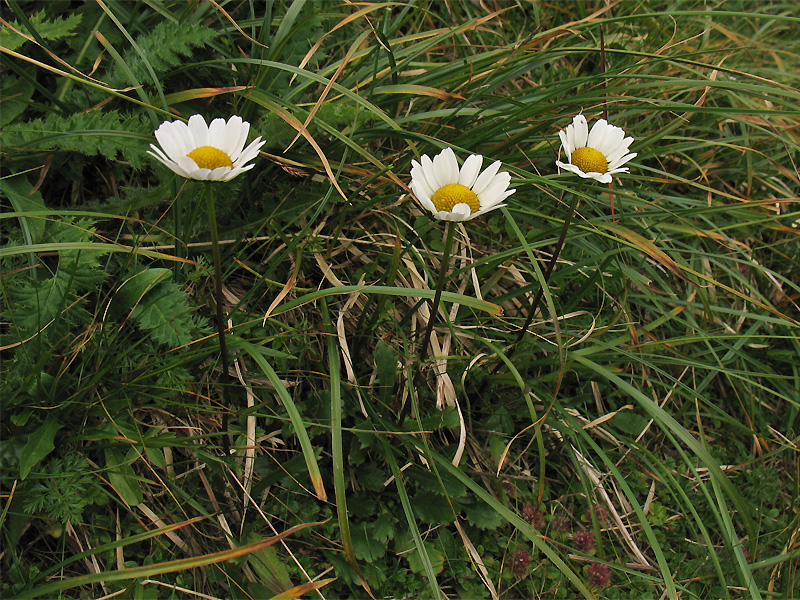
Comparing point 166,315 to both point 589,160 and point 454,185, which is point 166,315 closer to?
point 454,185

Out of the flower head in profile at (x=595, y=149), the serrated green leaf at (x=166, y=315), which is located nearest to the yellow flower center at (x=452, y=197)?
the flower head in profile at (x=595, y=149)

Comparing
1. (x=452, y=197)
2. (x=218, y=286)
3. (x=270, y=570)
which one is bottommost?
(x=270, y=570)

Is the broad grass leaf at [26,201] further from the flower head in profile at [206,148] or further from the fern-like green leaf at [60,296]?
the flower head in profile at [206,148]

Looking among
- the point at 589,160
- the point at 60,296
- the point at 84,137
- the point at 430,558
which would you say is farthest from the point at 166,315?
the point at 589,160

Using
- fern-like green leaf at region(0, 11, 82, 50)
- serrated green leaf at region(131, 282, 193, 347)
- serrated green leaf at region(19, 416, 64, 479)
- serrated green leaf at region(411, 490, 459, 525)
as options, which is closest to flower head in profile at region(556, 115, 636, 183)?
serrated green leaf at region(411, 490, 459, 525)

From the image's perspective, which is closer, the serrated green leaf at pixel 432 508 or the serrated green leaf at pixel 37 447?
the serrated green leaf at pixel 37 447

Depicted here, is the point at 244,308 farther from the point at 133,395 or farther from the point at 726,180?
the point at 726,180
